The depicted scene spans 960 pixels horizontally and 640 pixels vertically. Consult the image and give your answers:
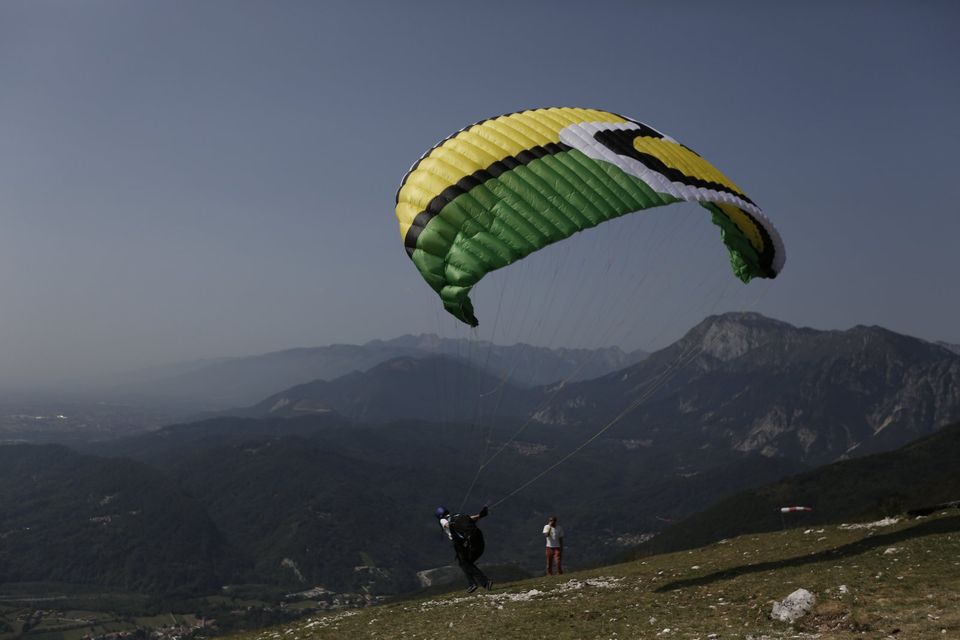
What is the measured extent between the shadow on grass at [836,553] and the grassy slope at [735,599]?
51 millimetres

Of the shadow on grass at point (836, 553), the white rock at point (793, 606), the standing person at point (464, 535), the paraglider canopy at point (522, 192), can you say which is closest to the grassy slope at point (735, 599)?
the shadow on grass at point (836, 553)

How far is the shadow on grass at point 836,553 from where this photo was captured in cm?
1628

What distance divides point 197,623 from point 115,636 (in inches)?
979

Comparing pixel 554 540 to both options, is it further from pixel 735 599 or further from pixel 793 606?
pixel 793 606

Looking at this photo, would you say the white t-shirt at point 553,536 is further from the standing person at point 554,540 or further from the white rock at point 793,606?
the white rock at point 793,606

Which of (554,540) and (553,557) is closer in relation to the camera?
(554,540)

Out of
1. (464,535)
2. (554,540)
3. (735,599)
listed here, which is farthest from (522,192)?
(554,540)

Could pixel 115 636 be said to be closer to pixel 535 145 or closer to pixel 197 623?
pixel 197 623

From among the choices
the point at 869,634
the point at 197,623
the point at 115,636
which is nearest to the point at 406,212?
the point at 869,634

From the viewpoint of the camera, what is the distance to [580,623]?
1358 centimetres

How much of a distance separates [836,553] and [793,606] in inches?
257

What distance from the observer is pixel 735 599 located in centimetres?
1333

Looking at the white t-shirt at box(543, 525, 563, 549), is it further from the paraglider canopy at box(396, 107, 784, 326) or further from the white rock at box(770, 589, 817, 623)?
the white rock at box(770, 589, 817, 623)

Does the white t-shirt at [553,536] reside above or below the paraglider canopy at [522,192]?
below
